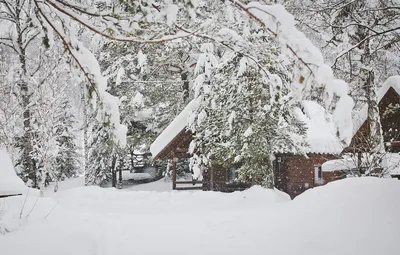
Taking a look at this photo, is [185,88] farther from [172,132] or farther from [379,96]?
[379,96]

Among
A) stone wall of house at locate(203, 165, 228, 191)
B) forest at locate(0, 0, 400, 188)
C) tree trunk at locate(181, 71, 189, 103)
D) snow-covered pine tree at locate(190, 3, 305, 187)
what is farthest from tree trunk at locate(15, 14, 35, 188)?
snow-covered pine tree at locate(190, 3, 305, 187)

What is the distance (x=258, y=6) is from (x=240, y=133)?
9413mm

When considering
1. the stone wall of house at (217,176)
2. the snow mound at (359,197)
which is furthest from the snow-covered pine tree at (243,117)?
the snow mound at (359,197)

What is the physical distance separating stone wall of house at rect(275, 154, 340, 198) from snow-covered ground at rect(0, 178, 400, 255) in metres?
11.0

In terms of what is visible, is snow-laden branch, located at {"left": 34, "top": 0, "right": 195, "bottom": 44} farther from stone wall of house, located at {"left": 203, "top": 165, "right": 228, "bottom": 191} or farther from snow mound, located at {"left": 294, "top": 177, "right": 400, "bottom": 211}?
stone wall of house, located at {"left": 203, "top": 165, "right": 228, "bottom": 191}

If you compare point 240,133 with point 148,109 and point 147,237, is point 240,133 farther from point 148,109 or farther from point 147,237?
point 148,109

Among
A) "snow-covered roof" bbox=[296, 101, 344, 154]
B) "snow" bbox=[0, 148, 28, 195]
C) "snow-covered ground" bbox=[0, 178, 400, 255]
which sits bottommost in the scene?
"snow-covered ground" bbox=[0, 178, 400, 255]

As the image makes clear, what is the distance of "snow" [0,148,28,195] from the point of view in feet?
26.8

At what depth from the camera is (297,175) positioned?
728 inches

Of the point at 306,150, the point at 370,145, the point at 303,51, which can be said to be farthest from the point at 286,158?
the point at 303,51

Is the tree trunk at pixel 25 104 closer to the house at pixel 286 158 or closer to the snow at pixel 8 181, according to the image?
the house at pixel 286 158

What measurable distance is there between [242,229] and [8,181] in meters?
6.20

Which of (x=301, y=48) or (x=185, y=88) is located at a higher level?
(x=185, y=88)

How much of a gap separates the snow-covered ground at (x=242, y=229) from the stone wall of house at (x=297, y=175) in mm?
11001
